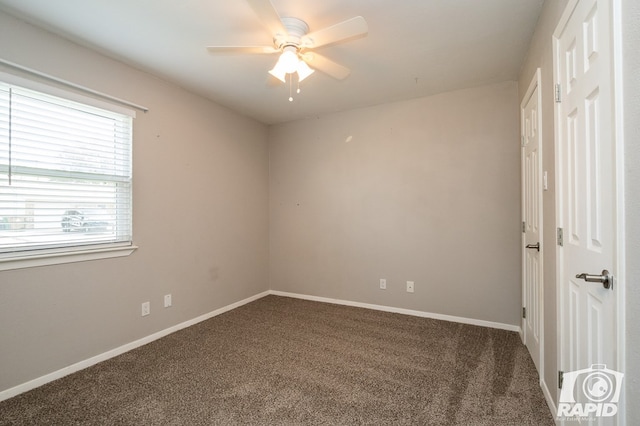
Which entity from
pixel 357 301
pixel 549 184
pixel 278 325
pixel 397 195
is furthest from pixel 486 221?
pixel 278 325

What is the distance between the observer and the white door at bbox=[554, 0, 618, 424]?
108cm

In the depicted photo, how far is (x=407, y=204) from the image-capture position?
139 inches

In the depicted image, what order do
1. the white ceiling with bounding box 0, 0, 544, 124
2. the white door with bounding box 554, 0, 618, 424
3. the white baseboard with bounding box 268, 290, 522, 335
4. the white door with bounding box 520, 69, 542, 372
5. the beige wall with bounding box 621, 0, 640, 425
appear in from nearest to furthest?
the beige wall with bounding box 621, 0, 640, 425 < the white door with bounding box 554, 0, 618, 424 < the white ceiling with bounding box 0, 0, 544, 124 < the white door with bounding box 520, 69, 542, 372 < the white baseboard with bounding box 268, 290, 522, 335

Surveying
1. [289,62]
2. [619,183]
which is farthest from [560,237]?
[289,62]

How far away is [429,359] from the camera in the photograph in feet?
8.02

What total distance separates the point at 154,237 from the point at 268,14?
2248mm

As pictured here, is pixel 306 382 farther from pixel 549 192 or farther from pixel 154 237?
pixel 549 192

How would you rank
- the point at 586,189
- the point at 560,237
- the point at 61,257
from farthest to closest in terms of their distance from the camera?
1. the point at 61,257
2. the point at 560,237
3. the point at 586,189

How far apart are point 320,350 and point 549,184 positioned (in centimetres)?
214

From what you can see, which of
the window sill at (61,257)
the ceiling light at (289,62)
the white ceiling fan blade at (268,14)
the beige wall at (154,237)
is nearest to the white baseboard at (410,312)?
the beige wall at (154,237)

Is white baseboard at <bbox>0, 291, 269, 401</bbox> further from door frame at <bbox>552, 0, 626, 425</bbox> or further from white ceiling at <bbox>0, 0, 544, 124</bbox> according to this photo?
door frame at <bbox>552, 0, 626, 425</bbox>

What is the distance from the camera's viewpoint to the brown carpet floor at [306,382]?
5.81 feet

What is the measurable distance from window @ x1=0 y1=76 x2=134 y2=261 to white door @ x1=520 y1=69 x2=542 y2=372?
11.0ft

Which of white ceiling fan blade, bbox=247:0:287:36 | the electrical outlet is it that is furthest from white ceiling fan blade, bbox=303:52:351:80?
the electrical outlet
